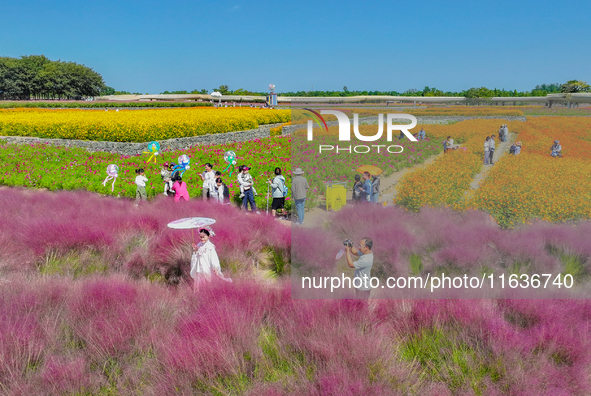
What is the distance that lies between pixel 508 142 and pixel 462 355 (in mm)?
8579

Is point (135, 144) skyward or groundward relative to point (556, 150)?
groundward

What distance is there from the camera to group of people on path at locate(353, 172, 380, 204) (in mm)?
8250

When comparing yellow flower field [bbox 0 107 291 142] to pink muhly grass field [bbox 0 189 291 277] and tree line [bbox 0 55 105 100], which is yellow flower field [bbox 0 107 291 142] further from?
tree line [bbox 0 55 105 100]

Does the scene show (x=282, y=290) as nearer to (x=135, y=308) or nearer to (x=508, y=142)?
(x=135, y=308)

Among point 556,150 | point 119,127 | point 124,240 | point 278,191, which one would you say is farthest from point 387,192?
point 119,127

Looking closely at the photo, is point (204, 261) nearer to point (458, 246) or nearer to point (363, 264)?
point (363, 264)

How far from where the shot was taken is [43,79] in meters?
76.4

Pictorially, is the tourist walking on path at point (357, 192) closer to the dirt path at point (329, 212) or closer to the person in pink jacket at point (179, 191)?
the dirt path at point (329, 212)

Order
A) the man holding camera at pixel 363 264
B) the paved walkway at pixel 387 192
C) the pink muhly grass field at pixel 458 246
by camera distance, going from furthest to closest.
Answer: the paved walkway at pixel 387 192 → the pink muhly grass field at pixel 458 246 → the man holding camera at pixel 363 264

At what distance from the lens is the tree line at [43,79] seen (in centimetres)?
7419

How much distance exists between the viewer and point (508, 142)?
10922 millimetres

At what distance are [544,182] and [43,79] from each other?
8994 cm

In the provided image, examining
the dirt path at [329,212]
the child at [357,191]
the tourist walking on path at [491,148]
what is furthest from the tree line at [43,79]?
the tourist walking on path at [491,148]

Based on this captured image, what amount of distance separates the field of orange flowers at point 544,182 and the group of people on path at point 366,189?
2.01m
